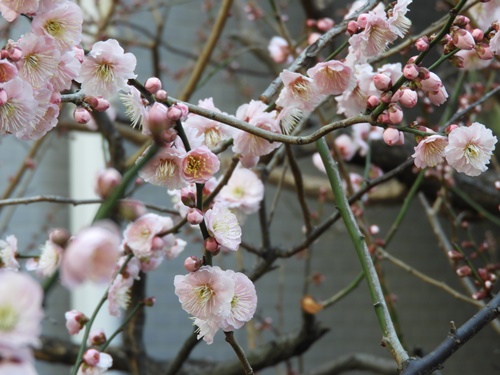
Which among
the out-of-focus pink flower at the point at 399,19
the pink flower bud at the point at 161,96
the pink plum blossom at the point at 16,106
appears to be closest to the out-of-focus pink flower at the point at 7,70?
the pink plum blossom at the point at 16,106

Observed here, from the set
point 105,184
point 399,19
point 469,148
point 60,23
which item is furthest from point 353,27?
point 105,184

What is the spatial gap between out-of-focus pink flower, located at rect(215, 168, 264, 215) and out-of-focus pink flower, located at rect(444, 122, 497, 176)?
0.30 meters

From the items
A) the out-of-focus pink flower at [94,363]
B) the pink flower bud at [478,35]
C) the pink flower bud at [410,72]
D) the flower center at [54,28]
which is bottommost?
the out-of-focus pink flower at [94,363]

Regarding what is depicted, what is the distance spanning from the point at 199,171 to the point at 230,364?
30.3 inches

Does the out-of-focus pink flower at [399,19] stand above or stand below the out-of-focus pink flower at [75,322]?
above

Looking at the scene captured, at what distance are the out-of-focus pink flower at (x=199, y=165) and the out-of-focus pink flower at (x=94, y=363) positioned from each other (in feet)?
0.79

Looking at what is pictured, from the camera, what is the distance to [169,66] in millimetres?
3109

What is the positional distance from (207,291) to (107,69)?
199mm

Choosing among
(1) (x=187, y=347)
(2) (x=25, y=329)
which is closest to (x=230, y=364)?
(1) (x=187, y=347)

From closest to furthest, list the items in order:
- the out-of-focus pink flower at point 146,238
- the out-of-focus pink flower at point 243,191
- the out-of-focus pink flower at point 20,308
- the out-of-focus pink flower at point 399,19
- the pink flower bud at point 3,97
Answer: the out-of-focus pink flower at point 20,308
the pink flower bud at point 3,97
the out-of-focus pink flower at point 399,19
the out-of-focus pink flower at point 146,238
the out-of-focus pink flower at point 243,191

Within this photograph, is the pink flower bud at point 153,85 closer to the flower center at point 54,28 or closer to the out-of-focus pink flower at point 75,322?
the flower center at point 54,28

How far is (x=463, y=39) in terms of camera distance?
0.56m

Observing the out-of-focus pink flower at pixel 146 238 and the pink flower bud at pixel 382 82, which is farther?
the out-of-focus pink flower at pixel 146 238

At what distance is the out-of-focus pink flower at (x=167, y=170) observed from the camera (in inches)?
20.6
